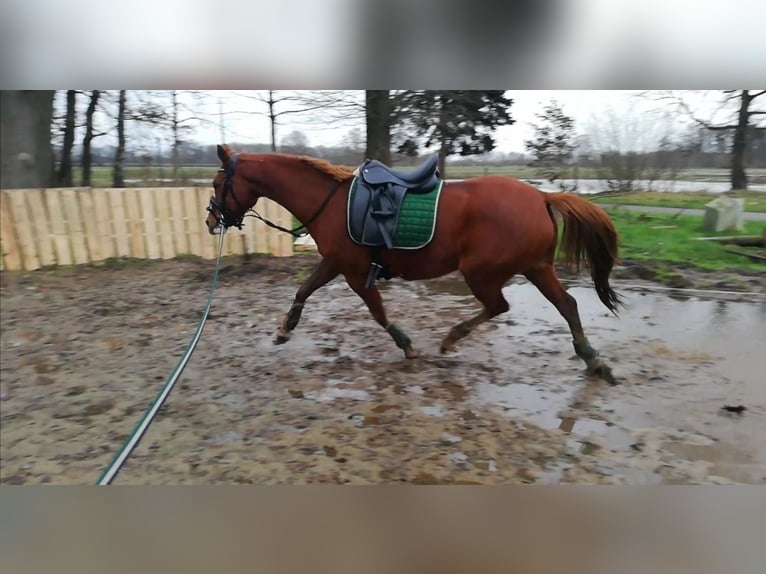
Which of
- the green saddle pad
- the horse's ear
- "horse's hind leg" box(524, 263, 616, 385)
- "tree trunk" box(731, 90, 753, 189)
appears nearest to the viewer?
"tree trunk" box(731, 90, 753, 189)

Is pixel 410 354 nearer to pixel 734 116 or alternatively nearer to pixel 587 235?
pixel 587 235

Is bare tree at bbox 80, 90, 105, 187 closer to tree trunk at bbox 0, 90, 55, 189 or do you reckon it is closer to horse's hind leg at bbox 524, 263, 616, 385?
tree trunk at bbox 0, 90, 55, 189

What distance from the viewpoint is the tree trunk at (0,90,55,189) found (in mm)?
1344

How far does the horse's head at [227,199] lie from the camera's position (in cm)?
176

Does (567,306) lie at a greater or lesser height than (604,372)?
greater

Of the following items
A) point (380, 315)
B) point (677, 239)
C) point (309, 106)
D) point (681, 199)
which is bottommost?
point (380, 315)

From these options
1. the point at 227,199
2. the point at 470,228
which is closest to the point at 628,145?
the point at 470,228

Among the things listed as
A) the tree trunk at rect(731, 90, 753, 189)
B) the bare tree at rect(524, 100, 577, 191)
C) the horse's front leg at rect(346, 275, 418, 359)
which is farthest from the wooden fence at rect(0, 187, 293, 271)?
the tree trunk at rect(731, 90, 753, 189)

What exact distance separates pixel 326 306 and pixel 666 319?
1498 mm

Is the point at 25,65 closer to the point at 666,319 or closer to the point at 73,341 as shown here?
the point at 73,341

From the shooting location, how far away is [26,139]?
1.43 metres

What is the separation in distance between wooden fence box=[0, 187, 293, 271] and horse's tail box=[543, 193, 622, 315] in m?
1.37

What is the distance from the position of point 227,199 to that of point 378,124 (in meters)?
0.66

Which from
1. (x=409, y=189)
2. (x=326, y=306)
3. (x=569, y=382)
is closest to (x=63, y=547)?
(x=326, y=306)
